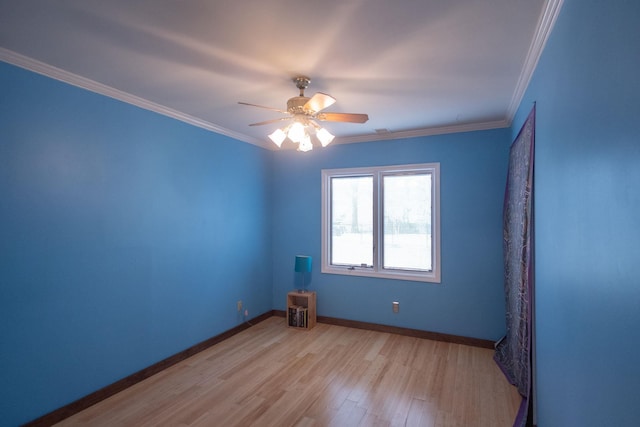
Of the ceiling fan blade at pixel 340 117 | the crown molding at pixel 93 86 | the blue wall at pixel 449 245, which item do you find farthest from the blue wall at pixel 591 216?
the crown molding at pixel 93 86

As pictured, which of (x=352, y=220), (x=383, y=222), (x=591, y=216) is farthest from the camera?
(x=352, y=220)

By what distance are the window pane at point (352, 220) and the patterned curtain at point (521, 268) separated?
5.57ft

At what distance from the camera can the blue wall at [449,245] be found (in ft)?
11.8

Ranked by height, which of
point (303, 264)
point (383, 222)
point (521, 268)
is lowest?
point (303, 264)

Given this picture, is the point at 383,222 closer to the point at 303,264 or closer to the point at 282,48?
the point at 303,264

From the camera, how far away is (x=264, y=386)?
281cm

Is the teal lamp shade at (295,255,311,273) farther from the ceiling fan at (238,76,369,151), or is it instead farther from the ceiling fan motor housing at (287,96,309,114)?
the ceiling fan motor housing at (287,96,309,114)

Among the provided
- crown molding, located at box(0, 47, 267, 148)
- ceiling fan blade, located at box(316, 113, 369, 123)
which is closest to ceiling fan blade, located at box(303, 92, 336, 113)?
ceiling fan blade, located at box(316, 113, 369, 123)

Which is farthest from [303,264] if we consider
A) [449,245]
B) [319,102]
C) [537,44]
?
[537,44]

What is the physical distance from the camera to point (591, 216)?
1.14 meters

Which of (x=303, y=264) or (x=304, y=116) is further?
(x=303, y=264)

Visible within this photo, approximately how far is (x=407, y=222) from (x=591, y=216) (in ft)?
9.82

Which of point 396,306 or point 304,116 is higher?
point 304,116

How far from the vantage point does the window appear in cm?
400
